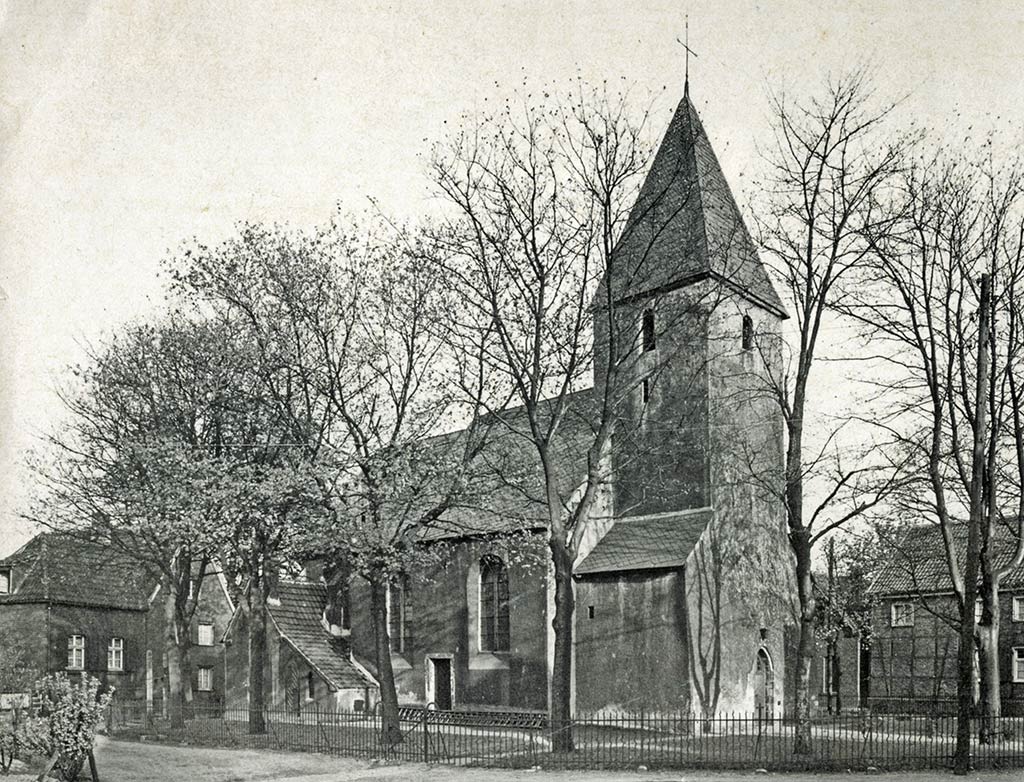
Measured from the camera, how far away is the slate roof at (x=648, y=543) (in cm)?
2814

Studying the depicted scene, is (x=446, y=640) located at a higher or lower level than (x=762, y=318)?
lower

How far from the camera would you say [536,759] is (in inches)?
780

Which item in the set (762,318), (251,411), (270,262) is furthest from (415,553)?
(762,318)

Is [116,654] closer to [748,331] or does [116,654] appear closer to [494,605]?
[494,605]

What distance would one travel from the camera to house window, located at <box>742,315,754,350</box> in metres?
31.2

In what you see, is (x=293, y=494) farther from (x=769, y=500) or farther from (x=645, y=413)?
(x=769, y=500)

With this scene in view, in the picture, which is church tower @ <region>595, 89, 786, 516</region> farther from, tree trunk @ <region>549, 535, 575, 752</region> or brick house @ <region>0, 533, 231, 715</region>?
brick house @ <region>0, 533, 231, 715</region>

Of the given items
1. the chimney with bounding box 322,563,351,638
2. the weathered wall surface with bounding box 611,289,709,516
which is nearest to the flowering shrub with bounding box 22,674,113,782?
the weathered wall surface with bounding box 611,289,709,516

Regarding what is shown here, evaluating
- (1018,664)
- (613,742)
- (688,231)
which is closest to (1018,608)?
(1018,664)

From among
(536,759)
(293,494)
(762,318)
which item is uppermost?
(762,318)

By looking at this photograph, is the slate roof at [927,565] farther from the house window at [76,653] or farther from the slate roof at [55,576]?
the house window at [76,653]

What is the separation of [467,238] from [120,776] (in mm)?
13128

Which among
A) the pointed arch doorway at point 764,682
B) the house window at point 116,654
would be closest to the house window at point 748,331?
the pointed arch doorway at point 764,682

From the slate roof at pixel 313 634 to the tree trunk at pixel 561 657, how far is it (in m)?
14.9
